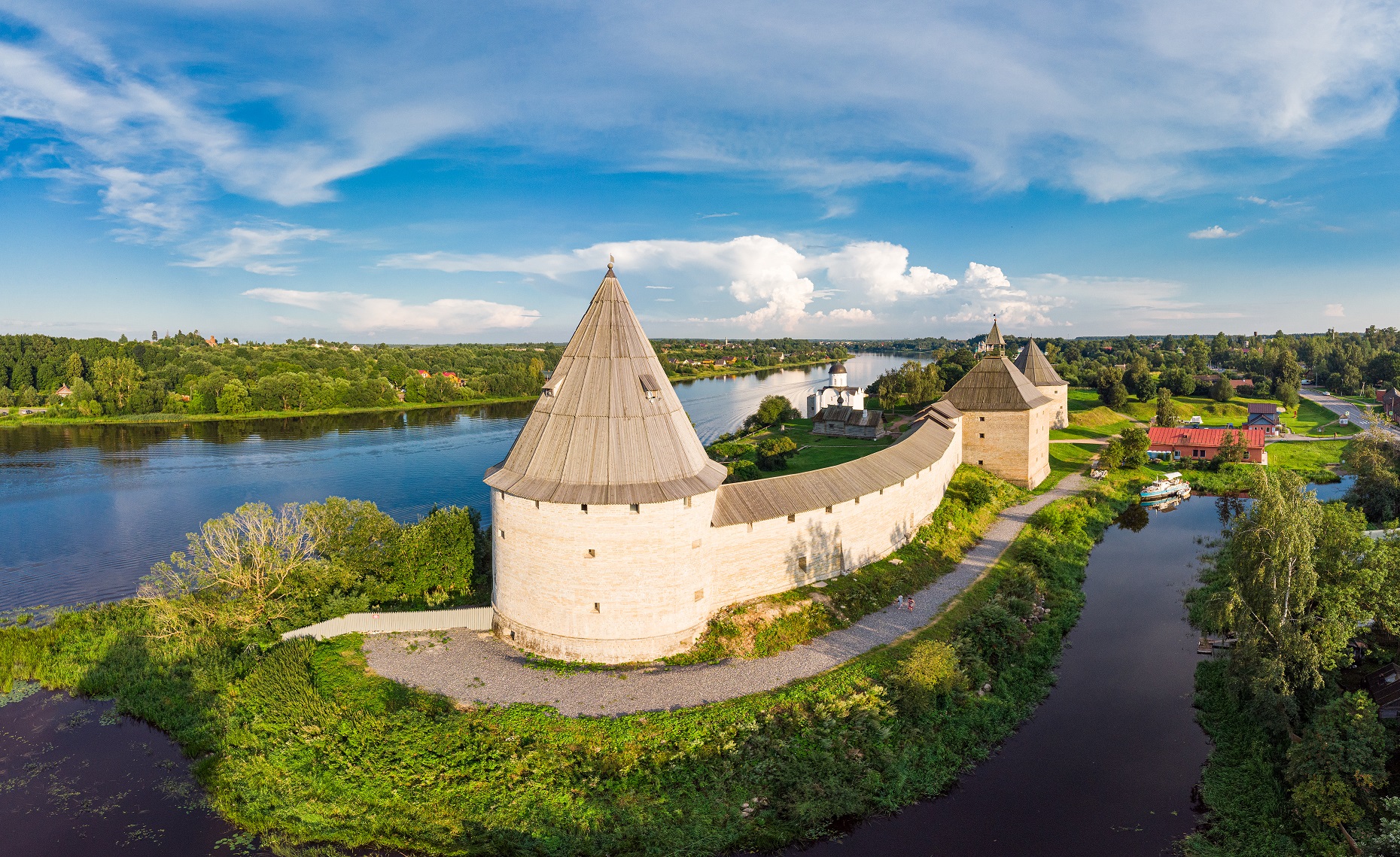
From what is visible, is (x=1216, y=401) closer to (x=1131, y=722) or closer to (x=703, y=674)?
(x=1131, y=722)

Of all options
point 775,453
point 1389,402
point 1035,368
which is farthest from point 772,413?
point 1389,402

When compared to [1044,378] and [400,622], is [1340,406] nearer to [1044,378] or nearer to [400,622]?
[1044,378]

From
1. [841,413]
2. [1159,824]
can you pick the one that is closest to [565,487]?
[1159,824]

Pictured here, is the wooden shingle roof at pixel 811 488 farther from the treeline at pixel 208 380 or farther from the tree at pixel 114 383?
the tree at pixel 114 383

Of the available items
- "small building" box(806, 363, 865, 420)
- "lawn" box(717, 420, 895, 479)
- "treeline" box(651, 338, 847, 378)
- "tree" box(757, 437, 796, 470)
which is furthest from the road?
"treeline" box(651, 338, 847, 378)

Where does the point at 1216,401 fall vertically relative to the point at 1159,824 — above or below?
above
